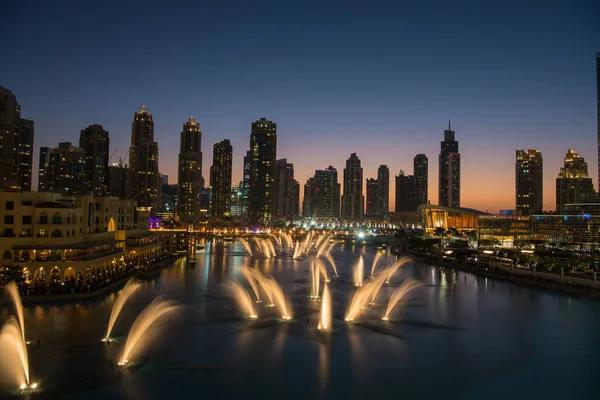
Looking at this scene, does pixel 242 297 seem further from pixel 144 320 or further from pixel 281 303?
pixel 144 320

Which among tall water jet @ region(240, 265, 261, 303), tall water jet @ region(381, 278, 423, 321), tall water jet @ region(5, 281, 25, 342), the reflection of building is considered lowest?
tall water jet @ region(381, 278, 423, 321)

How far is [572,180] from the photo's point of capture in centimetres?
17300

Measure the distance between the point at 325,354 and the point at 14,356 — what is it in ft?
50.9

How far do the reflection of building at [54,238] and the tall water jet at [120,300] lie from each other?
3107 mm

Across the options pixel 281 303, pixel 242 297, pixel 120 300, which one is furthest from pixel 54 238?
pixel 281 303

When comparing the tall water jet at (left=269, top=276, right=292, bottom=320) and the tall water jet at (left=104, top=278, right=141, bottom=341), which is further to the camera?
the tall water jet at (left=269, top=276, right=292, bottom=320)

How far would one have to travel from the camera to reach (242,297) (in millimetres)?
41562

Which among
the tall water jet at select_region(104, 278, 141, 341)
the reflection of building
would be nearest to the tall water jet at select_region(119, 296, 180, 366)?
the tall water jet at select_region(104, 278, 141, 341)

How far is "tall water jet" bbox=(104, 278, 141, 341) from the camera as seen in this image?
29125mm

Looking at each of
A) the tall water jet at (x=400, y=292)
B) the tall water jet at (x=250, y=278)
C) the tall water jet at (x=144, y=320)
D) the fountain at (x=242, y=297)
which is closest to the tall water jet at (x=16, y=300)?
the tall water jet at (x=144, y=320)

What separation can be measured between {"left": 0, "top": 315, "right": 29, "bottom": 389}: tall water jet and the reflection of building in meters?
11.4

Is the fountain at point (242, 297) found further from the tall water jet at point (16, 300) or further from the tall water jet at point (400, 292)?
the tall water jet at point (16, 300)

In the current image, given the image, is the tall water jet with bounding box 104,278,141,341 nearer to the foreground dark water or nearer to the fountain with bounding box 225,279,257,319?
the foreground dark water

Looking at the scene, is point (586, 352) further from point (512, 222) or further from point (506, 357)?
point (512, 222)
